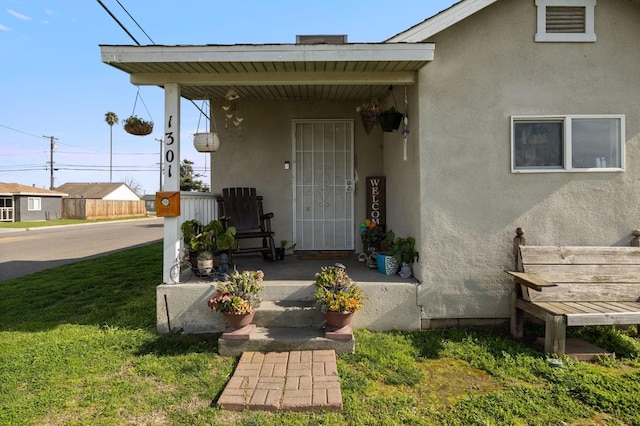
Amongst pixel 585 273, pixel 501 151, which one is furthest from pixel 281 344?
pixel 585 273

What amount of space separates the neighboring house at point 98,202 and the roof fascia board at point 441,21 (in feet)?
115

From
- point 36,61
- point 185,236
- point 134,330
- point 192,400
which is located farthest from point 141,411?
point 36,61

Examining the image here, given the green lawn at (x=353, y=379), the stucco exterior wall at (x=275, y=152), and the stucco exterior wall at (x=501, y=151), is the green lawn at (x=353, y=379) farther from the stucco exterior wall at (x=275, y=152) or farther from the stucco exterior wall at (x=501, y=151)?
the stucco exterior wall at (x=275, y=152)

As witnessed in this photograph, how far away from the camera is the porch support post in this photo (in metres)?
3.93

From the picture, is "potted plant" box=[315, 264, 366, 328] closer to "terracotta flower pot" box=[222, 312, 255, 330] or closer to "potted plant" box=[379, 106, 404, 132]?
"terracotta flower pot" box=[222, 312, 255, 330]

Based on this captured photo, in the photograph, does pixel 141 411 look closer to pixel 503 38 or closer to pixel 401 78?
pixel 401 78

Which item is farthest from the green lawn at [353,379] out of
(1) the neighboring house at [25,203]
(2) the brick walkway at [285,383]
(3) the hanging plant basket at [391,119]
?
(1) the neighboring house at [25,203]

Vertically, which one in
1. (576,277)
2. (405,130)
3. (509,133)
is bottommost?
(576,277)

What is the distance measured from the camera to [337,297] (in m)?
3.36

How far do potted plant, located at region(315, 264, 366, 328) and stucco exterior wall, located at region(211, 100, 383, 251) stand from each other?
2313 millimetres

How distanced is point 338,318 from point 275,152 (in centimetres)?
323

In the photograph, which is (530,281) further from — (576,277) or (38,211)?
(38,211)

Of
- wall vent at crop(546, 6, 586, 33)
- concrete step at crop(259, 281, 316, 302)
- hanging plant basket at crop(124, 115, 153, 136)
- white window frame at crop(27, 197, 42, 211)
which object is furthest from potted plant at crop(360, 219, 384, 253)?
white window frame at crop(27, 197, 42, 211)

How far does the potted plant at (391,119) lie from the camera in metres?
4.36
